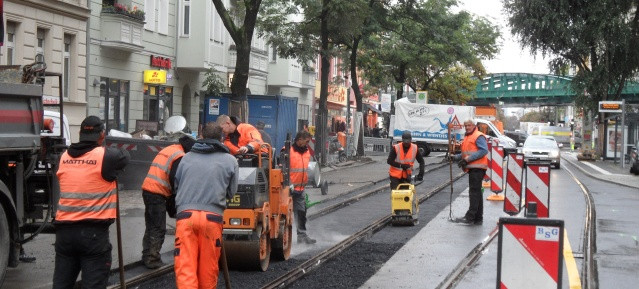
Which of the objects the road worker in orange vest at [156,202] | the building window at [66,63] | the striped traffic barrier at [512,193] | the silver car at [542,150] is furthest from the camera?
the silver car at [542,150]

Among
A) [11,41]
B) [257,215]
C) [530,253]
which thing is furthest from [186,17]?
[530,253]

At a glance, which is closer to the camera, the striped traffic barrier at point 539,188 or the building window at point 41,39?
the striped traffic barrier at point 539,188

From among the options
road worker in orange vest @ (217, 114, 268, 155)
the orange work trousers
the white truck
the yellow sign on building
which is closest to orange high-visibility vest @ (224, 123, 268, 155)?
road worker in orange vest @ (217, 114, 268, 155)

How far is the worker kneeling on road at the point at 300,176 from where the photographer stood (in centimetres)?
1352

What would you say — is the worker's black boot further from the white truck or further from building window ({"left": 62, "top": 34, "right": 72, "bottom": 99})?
the white truck

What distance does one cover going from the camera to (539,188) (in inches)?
547

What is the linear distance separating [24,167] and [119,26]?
762 inches

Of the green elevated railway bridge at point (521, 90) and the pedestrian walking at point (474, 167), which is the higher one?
the green elevated railway bridge at point (521, 90)

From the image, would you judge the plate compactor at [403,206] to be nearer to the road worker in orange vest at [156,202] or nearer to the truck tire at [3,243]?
the road worker in orange vest at [156,202]

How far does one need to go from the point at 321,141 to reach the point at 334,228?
2011 cm

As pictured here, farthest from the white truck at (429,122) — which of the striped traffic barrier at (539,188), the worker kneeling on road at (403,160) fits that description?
the striped traffic barrier at (539,188)

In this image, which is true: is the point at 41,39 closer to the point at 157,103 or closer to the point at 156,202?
the point at 157,103

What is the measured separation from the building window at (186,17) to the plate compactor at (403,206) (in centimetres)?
1943

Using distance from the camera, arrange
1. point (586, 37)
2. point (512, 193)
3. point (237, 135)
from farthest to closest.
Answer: point (586, 37)
point (512, 193)
point (237, 135)
